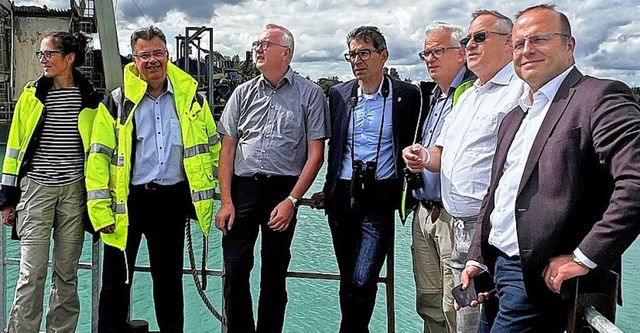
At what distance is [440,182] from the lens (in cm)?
280

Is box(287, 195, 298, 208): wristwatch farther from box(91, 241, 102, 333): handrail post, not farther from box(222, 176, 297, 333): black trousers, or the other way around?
box(91, 241, 102, 333): handrail post

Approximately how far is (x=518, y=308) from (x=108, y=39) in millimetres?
2577

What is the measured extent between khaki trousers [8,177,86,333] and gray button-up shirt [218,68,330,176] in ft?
2.68

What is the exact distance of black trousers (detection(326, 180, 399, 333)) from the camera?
3047 mm

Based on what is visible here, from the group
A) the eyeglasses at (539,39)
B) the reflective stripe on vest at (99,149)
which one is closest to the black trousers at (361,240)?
the reflective stripe on vest at (99,149)

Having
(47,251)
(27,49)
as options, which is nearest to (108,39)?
(47,251)

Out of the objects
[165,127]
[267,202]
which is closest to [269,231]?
[267,202]

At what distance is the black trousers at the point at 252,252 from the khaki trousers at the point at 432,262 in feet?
2.03

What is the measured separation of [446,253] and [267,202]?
35.2 inches

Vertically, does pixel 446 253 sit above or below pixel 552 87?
below

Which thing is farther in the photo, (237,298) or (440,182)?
(237,298)

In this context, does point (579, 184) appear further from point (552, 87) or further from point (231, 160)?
point (231, 160)

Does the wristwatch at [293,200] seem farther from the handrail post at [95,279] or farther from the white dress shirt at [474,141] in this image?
the handrail post at [95,279]

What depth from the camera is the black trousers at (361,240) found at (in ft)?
10.00
